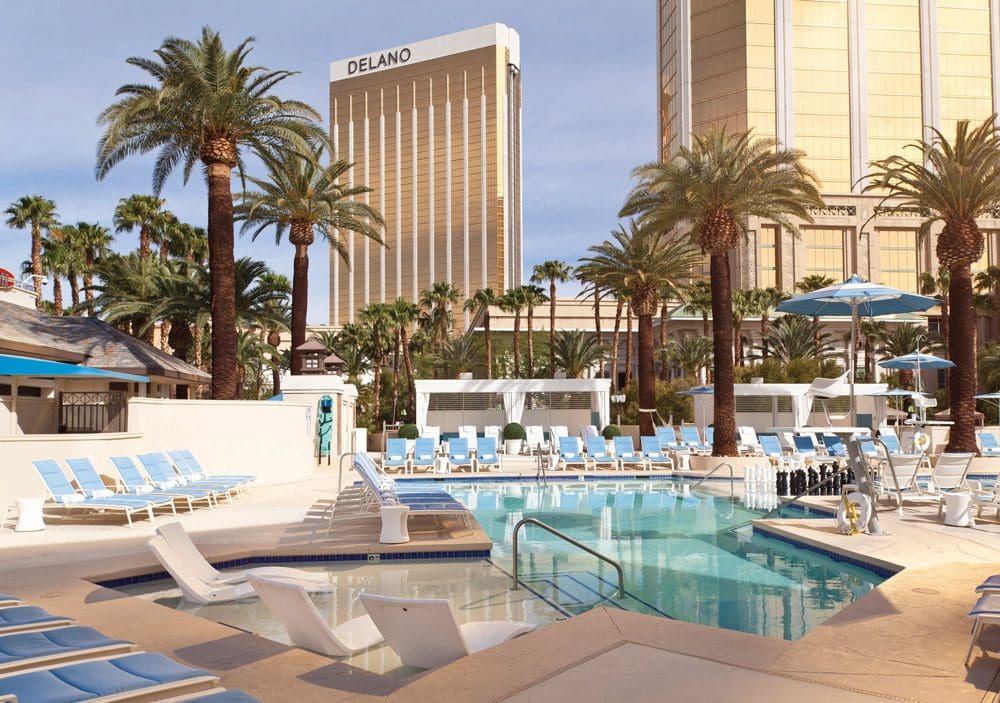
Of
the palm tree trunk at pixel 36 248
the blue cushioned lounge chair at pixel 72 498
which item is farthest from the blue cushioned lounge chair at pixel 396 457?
the palm tree trunk at pixel 36 248

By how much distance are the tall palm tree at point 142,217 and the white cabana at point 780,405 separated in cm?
2339

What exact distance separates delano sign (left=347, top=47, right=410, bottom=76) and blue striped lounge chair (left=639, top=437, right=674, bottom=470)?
9970cm

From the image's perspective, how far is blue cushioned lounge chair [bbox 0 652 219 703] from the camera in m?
3.31

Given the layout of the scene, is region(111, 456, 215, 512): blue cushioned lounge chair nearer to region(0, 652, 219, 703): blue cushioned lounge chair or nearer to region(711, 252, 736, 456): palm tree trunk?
region(0, 652, 219, 703): blue cushioned lounge chair

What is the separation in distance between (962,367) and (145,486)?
58.6 ft

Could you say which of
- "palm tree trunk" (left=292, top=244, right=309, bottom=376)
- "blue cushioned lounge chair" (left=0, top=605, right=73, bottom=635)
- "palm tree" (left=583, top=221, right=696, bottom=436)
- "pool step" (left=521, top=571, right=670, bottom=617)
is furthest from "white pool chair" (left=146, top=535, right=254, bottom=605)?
"palm tree" (left=583, top=221, right=696, bottom=436)

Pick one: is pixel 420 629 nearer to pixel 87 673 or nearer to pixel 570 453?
pixel 87 673

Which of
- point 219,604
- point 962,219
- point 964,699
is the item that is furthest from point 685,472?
point 964,699

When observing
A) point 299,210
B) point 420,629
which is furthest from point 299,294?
point 420,629

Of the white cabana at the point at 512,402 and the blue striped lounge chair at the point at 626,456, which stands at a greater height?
the white cabana at the point at 512,402

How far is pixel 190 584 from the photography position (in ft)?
22.2

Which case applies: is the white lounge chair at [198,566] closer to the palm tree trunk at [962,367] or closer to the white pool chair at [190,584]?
the white pool chair at [190,584]

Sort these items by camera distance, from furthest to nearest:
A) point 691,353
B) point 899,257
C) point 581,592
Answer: point 899,257 → point 691,353 → point 581,592

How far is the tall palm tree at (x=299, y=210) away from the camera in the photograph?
24766mm
